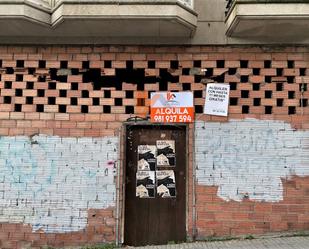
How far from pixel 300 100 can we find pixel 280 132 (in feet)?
2.31

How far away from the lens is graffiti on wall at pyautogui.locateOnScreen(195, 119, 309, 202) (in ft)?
24.5

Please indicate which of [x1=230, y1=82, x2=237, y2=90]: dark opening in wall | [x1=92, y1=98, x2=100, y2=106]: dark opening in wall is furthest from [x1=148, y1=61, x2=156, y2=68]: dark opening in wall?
[x1=230, y1=82, x2=237, y2=90]: dark opening in wall

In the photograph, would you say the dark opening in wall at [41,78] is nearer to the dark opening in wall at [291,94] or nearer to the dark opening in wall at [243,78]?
the dark opening in wall at [243,78]

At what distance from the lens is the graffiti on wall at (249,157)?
7.46m

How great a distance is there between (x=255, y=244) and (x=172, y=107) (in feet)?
8.83

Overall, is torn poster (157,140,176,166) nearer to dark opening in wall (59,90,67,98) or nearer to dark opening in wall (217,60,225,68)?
dark opening in wall (217,60,225,68)

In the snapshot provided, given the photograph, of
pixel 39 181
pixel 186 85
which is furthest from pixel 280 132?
pixel 39 181

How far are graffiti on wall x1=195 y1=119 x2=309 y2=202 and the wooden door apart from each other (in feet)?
1.21

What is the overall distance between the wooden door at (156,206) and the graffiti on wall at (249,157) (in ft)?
1.21

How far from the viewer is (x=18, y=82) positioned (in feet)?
25.9

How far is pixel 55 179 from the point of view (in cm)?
759

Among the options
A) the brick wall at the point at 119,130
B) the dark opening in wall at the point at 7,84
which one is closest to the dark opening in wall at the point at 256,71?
the brick wall at the point at 119,130

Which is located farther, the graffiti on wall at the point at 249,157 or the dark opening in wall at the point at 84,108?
the dark opening in wall at the point at 84,108

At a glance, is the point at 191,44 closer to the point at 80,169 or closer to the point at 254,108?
the point at 254,108
